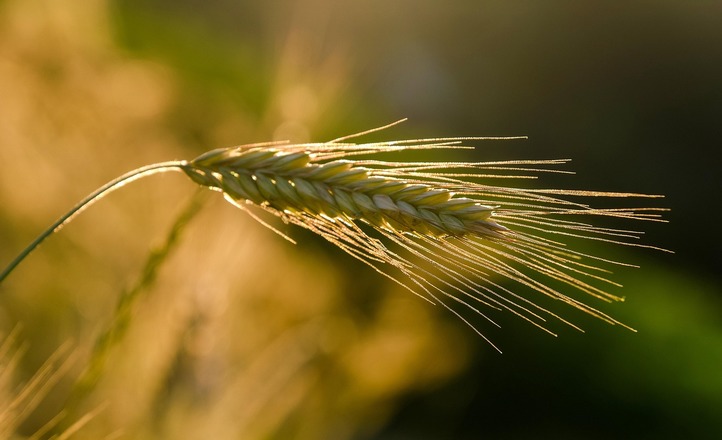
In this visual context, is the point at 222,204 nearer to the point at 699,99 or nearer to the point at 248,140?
the point at 248,140

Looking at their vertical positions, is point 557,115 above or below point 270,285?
above

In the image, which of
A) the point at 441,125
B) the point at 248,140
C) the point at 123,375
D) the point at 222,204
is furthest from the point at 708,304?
the point at 441,125

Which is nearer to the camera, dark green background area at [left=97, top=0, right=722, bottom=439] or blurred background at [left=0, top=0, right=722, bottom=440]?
blurred background at [left=0, top=0, right=722, bottom=440]

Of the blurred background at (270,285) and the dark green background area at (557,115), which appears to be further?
the dark green background area at (557,115)
